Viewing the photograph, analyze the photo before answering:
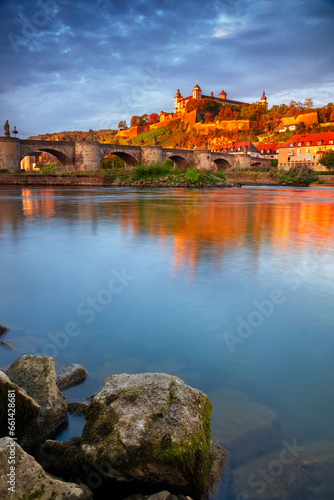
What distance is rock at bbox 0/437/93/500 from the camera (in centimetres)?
174

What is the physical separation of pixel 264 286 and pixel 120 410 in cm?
369

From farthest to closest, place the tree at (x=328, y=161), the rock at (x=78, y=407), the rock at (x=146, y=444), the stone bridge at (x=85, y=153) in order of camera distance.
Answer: the tree at (x=328, y=161)
the stone bridge at (x=85, y=153)
the rock at (x=78, y=407)
the rock at (x=146, y=444)

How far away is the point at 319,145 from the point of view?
67.5 m

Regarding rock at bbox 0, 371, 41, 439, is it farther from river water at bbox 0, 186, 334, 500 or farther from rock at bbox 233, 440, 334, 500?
rock at bbox 233, 440, 334, 500

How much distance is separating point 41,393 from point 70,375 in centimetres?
49

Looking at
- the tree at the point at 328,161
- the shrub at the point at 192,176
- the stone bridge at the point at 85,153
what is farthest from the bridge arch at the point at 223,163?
the shrub at the point at 192,176

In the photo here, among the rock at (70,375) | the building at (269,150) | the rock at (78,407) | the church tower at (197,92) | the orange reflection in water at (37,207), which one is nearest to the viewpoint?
the rock at (78,407)

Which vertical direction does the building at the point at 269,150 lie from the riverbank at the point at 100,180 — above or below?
above

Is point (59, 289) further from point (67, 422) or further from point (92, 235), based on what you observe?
point (92, 235)

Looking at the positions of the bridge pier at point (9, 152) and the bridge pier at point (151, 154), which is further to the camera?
the bridge pier at point (151, 154)

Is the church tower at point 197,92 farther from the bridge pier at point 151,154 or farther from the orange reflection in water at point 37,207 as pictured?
the orange reflection in water at point 37,207

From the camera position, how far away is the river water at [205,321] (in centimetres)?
282

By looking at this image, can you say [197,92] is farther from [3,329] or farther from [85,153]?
[3,329]

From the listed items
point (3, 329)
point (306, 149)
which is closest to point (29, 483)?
point (3, 329)
